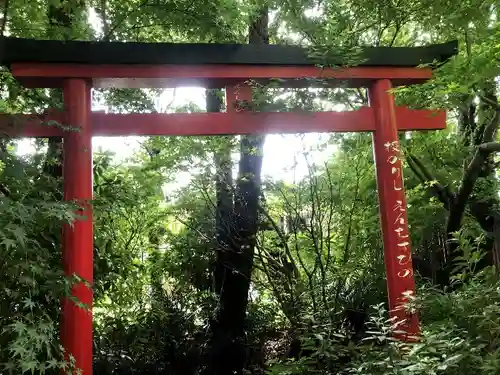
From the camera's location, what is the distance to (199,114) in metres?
4.02

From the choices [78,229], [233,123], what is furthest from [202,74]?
[78,229]

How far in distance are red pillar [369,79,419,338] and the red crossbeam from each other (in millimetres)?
125

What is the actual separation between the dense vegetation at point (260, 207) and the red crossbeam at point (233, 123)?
16 cm

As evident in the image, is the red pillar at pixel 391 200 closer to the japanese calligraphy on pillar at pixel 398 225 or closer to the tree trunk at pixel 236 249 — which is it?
the japanese calligraphy on pillar at pixel 398 225

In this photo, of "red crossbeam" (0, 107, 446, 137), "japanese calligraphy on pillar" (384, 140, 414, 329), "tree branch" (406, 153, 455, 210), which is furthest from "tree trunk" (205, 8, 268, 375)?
"japanese calligraphy on pillar" (384, 140, 414, 329)

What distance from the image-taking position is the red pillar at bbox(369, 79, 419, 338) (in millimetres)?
4141

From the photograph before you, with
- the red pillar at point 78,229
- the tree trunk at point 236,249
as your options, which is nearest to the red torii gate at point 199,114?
the red pillar at point 78,229

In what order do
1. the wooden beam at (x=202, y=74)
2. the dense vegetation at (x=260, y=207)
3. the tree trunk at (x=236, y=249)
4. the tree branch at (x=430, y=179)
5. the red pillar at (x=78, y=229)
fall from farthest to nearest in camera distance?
the tree trunk at (x=236, y=249), the tree branch at (x=430, y=179), the dense vegetation at (x=260, y=207), the wooden beam at (x=202, y=74), the red pillar at (x=78, y=229)

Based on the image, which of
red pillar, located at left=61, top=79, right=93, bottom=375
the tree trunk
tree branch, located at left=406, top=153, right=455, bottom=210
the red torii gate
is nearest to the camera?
red pillar, located at left=61, top=79, right=93, bottom=375

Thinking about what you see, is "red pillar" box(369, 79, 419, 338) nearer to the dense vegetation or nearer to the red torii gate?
the red torii gate

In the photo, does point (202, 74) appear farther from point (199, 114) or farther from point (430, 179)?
point (430, 179)

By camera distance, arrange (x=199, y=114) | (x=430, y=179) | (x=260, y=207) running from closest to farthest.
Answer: (x=199, y=114) < (x=430, y=179) < (x=260, y=207)

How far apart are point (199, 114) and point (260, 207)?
199 centimetres

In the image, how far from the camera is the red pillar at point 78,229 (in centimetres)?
359
